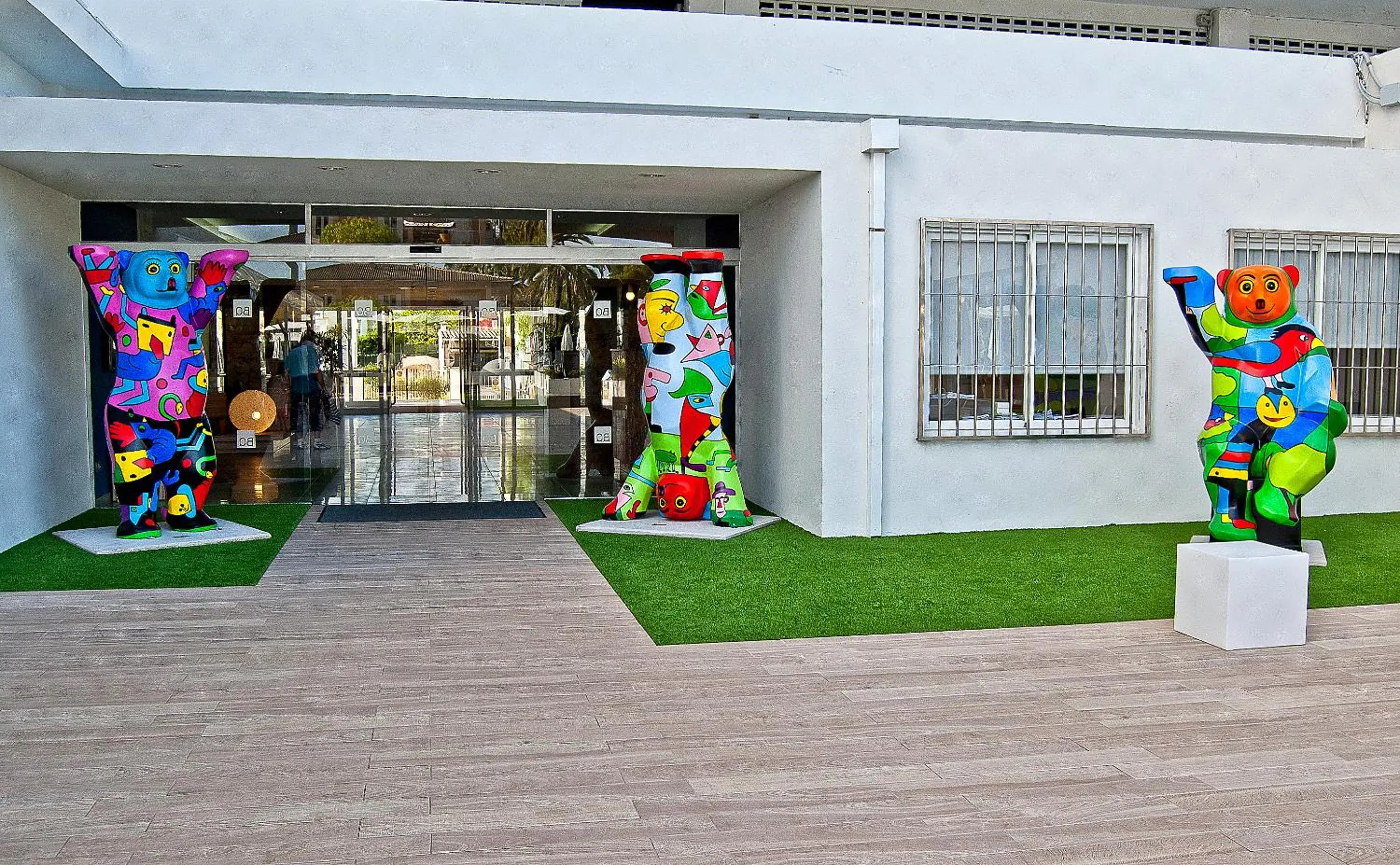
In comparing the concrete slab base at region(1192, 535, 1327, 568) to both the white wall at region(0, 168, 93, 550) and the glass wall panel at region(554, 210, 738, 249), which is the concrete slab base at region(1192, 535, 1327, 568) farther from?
the white wall at region(0, 168, 93, 550)

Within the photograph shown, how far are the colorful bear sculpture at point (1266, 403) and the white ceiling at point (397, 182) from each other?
3066 millimetres

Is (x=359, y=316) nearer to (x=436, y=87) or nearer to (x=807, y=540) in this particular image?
(x=436, y=87)

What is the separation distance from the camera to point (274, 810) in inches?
142

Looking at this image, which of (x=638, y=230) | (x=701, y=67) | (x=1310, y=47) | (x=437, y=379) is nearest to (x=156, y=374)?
(x=437, y=379)

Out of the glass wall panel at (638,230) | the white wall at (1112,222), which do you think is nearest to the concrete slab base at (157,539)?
the glass wall panel at (638,230)

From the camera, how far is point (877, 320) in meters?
8.69

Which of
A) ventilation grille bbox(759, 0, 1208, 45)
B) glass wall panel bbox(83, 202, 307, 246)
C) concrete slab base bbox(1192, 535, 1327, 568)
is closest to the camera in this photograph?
concrete slab base bbox(1192, 535, 1327, 568)

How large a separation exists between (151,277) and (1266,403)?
7236 mm

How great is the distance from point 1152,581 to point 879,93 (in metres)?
5.52

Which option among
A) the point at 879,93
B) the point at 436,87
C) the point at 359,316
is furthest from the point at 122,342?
the point at 879,93

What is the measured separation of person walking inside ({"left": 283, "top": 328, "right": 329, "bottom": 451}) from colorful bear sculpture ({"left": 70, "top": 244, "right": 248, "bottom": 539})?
6.76ft

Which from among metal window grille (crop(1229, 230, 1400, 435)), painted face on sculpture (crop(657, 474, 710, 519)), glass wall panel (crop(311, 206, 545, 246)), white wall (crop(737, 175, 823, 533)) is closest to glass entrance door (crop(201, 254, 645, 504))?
glass wall panel (crop(311, 206, 545, 246))

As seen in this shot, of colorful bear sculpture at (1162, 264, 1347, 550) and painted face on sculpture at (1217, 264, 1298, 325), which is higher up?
painted face on sculpture at (1217, 264, 1298, 325)

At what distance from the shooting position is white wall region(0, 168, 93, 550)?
27.5ft
